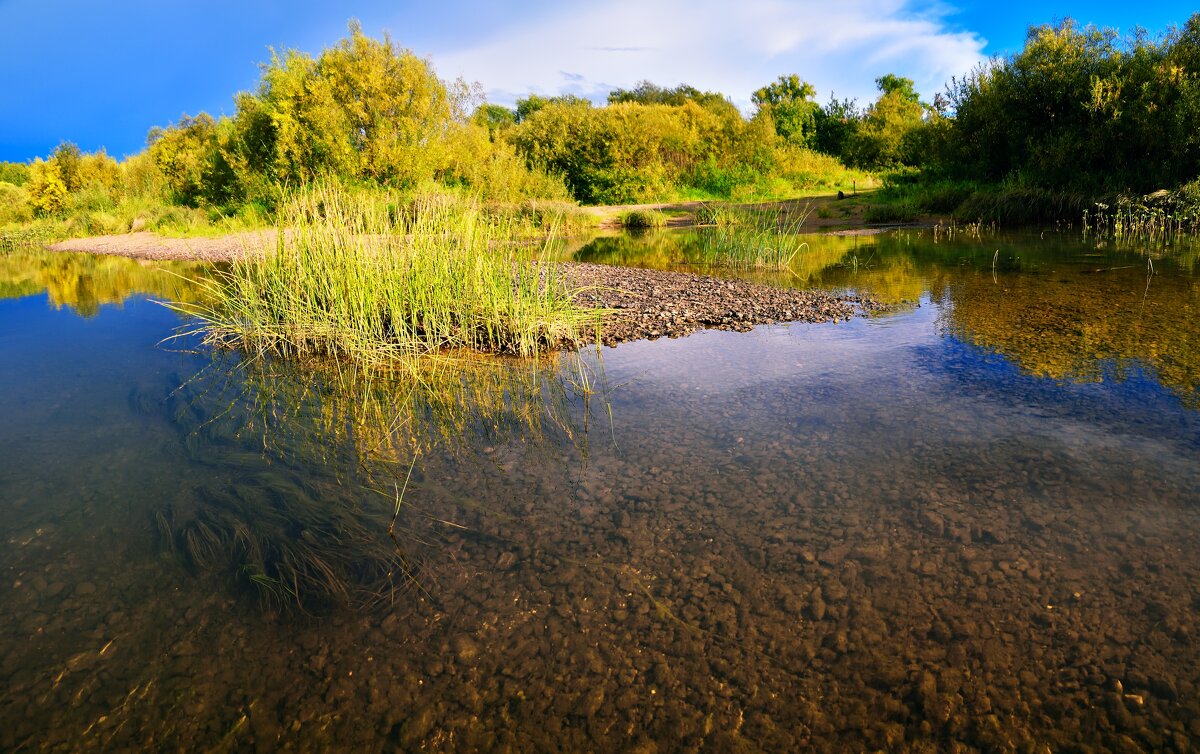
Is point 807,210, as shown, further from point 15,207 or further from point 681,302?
point 15,207

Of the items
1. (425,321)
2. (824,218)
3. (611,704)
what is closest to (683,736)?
(611,704)

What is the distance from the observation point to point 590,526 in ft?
11.8

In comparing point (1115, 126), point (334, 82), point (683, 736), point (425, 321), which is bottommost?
point (683, 736)

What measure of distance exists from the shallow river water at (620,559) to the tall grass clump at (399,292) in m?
0.91

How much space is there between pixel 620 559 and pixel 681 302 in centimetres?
682

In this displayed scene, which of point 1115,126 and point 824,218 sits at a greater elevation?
point 1115,126

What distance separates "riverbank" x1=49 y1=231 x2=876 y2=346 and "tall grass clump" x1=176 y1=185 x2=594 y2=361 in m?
0.59

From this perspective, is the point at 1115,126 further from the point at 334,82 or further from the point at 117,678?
the point at 117,678

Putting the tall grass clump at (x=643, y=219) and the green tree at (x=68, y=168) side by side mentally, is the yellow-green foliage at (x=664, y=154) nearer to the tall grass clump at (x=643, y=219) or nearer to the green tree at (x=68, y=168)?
the tall grass clump at (x=643, y=219)

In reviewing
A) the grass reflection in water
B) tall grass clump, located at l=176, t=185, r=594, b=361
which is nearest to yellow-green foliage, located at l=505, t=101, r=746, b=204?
tall grass clump, located at l=176, t=185, r=594, b=361

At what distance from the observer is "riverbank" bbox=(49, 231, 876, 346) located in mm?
8305

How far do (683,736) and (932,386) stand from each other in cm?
444

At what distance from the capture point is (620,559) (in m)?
3.27

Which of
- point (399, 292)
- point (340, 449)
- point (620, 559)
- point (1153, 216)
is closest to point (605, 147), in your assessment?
point (1153, 216)
